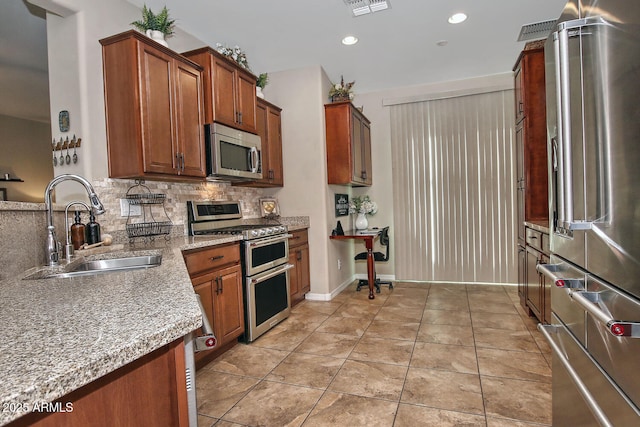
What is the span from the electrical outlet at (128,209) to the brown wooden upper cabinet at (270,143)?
1.24 meters

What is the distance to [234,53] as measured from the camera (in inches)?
132

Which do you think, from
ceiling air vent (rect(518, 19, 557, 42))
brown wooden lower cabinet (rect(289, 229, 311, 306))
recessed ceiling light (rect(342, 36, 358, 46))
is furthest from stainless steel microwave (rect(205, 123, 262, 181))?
ceiling air vent (rect(518, 19, 557, 42))

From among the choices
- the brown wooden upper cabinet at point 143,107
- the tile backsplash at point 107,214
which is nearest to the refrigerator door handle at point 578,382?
the tile backsplash at point 107,214

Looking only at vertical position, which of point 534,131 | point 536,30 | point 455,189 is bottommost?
point 455,189

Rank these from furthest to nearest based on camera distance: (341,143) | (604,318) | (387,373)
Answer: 1. (341,143)
2. (387,373)
3. (604,318)

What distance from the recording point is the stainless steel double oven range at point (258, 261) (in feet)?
9.68

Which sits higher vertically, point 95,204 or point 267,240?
point 95,204

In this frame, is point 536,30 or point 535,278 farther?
point 536,30

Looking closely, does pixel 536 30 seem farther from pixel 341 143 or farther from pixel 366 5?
pixel 341 143

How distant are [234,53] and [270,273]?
6.96ft

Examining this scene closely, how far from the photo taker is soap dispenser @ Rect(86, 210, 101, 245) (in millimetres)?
2191

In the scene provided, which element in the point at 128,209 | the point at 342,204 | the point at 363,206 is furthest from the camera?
the point at 363,206

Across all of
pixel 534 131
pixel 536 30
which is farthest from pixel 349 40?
pixel 534 131

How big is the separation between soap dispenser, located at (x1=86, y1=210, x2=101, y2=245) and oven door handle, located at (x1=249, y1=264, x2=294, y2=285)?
1.18 m
